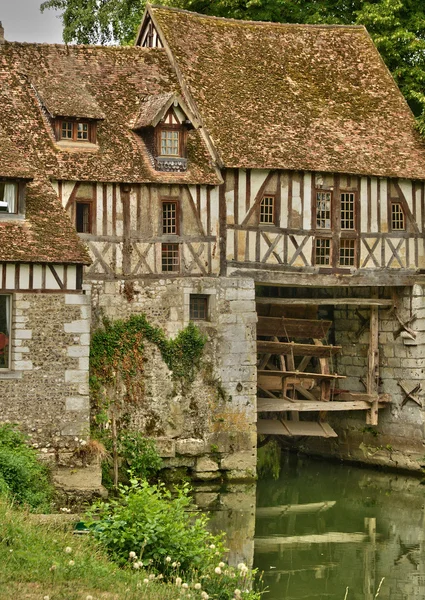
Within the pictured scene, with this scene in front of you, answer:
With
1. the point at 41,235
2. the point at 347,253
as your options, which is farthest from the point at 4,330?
the point at 347,253

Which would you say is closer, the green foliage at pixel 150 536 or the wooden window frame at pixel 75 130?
the green foliage at pixel 150 536

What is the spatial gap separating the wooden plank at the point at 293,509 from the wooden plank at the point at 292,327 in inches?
178

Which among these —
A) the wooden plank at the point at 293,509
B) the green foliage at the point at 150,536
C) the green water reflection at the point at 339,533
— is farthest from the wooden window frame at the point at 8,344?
the green foliage at the point at 150,536

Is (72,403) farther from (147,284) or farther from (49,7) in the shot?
Answer: (49,7)

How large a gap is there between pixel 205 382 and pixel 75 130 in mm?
5412

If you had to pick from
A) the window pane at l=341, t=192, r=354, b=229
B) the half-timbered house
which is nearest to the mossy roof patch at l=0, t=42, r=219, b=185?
the half-timbered house

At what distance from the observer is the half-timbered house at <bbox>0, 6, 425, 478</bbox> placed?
81.4ft

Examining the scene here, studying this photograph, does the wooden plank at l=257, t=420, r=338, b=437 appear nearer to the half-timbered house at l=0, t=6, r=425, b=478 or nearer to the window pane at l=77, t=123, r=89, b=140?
the half-timbered house at l=0, t=6, r=425, b=478

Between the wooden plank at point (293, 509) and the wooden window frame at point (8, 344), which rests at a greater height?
the wooden window frame at point (8, 344)

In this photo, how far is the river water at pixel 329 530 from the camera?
18.8 meters

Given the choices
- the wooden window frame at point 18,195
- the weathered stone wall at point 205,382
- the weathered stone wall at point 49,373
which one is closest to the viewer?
the weathered stone wall at point 49,373

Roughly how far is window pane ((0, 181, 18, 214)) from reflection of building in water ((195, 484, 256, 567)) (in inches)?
243

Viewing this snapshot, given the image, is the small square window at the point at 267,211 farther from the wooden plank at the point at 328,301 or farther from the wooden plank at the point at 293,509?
the wooden plank at the point at 293,509

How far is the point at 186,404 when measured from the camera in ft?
82.4
